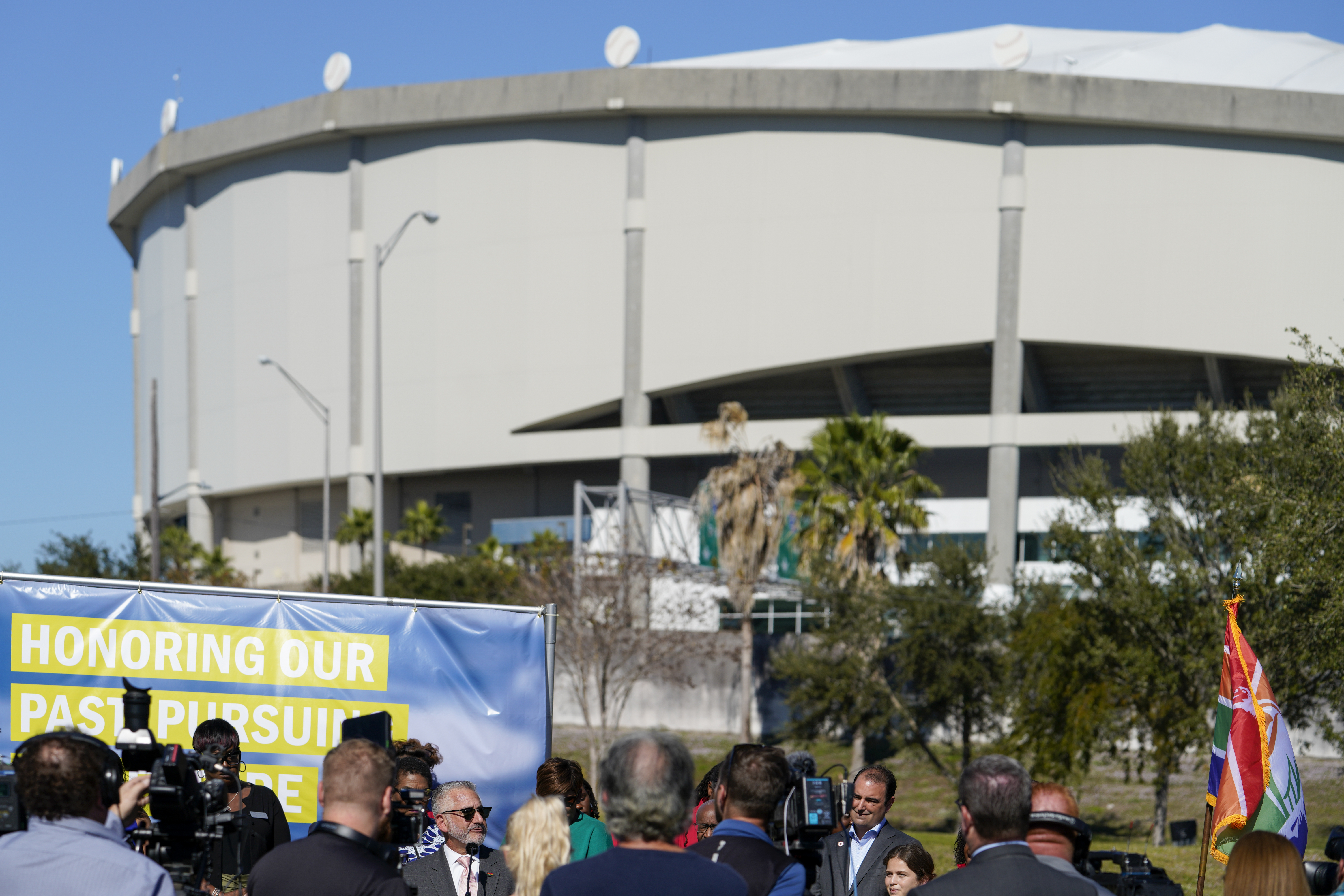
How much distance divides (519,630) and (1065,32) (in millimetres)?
63338

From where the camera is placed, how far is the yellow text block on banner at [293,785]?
9328 mm

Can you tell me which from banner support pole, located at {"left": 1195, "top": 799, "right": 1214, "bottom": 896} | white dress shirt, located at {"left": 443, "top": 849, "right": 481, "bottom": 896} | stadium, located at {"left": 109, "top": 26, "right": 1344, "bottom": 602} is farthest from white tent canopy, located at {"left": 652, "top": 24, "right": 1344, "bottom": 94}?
white dress shirt, located at {"left": 443, "top": 849, "right": 481, "bottom": 896}

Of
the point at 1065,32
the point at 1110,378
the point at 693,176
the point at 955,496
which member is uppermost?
the point at 1065,32

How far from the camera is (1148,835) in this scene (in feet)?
103

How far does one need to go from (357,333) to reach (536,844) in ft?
197

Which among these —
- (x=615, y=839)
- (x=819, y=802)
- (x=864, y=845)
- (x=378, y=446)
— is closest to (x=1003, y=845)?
(x=819, y=802)

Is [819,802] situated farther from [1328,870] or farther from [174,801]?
[174,801]

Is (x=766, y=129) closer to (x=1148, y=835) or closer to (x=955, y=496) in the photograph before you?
(x=955, y=496)

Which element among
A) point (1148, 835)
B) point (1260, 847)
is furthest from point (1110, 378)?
point (1260, 847)

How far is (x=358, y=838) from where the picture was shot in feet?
15.8

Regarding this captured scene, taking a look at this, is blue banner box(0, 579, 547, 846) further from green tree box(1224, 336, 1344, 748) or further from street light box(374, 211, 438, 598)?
street light box(374, 211, 438, 598)

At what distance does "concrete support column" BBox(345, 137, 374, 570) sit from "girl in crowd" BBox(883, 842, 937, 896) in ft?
191

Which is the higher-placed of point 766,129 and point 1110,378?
point 766,129

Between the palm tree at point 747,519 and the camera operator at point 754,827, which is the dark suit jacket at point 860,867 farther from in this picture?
the palm tree at point 747,519
